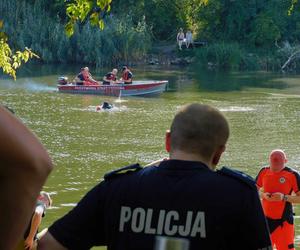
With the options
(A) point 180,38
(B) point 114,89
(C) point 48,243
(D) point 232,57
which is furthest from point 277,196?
(A) point 180,38

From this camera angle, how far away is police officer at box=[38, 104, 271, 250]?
287 cm

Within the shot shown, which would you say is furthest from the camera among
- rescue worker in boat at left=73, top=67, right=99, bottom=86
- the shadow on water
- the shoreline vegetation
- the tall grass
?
the shoreline vegetation

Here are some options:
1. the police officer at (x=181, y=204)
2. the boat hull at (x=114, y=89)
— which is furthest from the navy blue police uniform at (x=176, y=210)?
the boat hull at (x=114, y=89)

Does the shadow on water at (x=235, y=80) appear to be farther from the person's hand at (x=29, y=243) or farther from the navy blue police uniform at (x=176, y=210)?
the navy blue police uniform at (x=176, y=210)

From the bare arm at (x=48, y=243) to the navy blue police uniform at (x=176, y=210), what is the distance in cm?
5

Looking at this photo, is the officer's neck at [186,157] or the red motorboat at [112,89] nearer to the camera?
the officer's neck at [186,157]

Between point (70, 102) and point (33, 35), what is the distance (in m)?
15.5

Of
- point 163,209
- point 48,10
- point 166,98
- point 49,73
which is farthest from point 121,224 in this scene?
point 48,10

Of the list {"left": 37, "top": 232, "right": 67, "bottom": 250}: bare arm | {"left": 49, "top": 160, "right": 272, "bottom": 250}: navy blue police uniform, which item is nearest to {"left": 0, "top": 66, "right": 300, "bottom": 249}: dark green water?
{"left": 37, "top": 232, "right": 67, "bottom": 250}: bare arm

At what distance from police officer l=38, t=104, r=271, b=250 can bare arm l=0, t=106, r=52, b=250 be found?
98 centimetres

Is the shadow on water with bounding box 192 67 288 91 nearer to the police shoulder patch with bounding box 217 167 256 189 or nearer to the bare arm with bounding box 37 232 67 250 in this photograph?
the bare arm with bounding box 37 232 67 250

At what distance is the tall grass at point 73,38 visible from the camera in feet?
143

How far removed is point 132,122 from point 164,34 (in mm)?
26878

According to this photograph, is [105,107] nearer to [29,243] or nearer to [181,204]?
[29,243]
